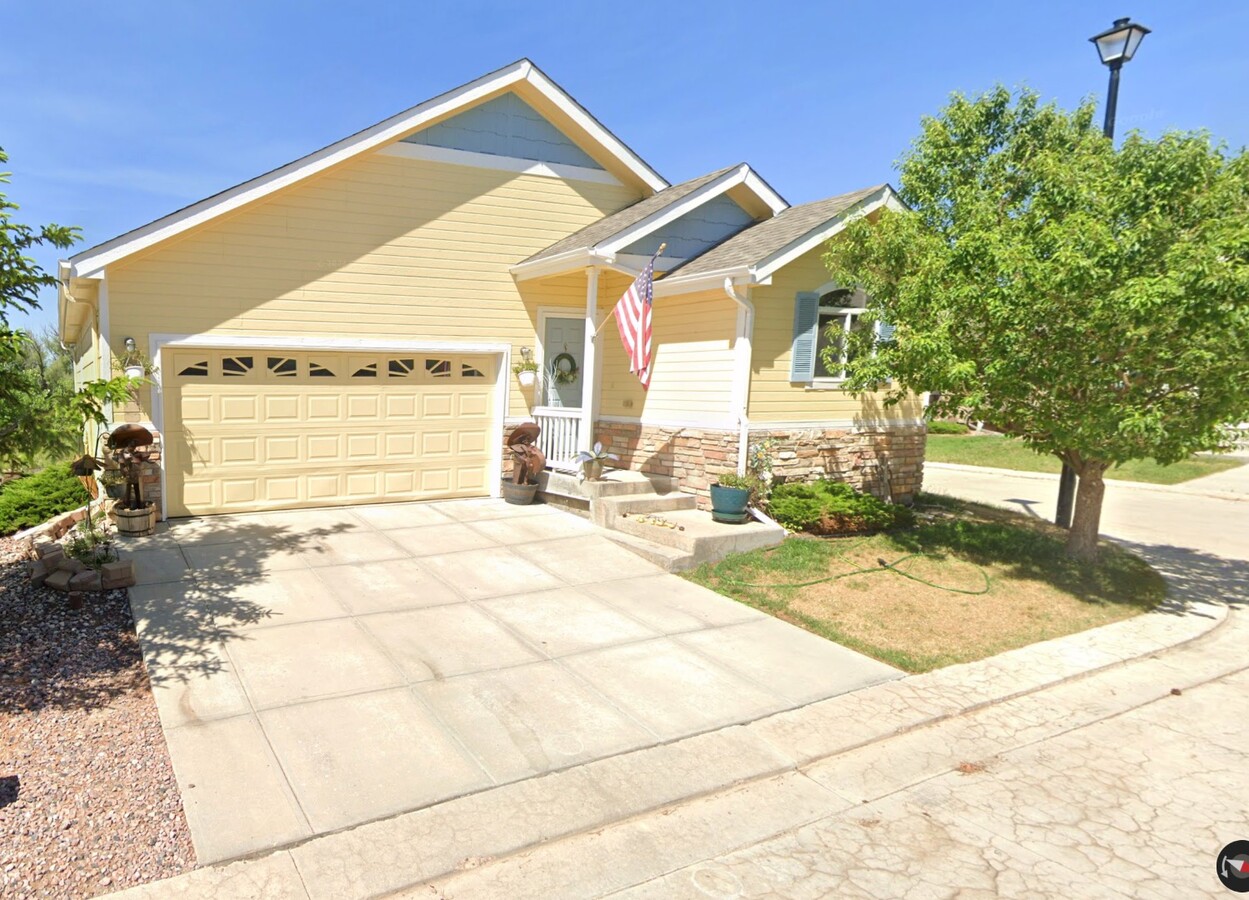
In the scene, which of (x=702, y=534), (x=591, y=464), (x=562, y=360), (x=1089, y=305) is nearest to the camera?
(x=1089, y=305)

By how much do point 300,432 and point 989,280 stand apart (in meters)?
8.93

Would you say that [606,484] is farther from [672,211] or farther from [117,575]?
[117,575]

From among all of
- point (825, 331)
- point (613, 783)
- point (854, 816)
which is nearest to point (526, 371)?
point (825, 331)

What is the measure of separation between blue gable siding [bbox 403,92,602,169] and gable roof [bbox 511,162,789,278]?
1.30 m

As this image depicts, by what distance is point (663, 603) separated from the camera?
7.45 meters

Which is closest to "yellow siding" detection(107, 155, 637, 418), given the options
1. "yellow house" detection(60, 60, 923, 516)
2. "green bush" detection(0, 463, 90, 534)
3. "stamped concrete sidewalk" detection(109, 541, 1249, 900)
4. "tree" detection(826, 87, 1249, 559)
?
"yellow house" detection(60, 60, 923, 516)

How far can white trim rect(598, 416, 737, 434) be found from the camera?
33.2ft

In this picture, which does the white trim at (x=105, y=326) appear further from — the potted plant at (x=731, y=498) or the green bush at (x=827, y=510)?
the green bush at (x=827, y=510)

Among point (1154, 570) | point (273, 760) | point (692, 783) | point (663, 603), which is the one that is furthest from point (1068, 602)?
point (273, 760)

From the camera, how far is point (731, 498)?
30.8 ft

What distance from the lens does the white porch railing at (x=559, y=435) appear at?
11266 mm

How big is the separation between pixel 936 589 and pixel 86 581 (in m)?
8.24

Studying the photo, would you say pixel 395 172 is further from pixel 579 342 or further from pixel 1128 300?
pixel 1128 300

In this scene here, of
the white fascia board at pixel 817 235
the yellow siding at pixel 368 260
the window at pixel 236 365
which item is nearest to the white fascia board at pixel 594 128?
the yellow siding at pixel 368 260
